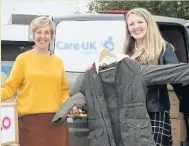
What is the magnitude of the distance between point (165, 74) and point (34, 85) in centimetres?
105

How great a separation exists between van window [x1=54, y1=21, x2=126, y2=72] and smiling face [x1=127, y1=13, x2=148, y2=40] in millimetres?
955

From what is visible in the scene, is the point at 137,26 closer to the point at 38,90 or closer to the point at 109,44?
the point at 38,90

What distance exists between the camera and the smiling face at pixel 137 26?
3342 millimetres

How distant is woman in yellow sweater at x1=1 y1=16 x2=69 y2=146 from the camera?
360 centimetres

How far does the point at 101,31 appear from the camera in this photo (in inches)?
176

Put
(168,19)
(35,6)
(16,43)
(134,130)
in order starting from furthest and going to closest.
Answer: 1. (35,6)
2. (16,43)
3. (168,19)
4. (134,130)

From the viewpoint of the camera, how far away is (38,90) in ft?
11.8

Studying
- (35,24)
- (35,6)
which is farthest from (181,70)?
(35,6)

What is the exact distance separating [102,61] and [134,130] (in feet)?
1.85

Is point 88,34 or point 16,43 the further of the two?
point 16,43

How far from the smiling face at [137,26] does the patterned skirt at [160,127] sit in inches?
Result: 23.0

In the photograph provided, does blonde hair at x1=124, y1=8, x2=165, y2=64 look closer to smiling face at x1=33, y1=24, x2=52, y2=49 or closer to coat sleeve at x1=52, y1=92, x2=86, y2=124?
coat sleeve at x1=52, y1=92, x2=86, y2=124

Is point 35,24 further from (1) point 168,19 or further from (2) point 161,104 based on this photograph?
(1) point 168,19

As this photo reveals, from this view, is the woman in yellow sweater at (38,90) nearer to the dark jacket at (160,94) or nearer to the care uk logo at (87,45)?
the care uk logo at (87,45)
